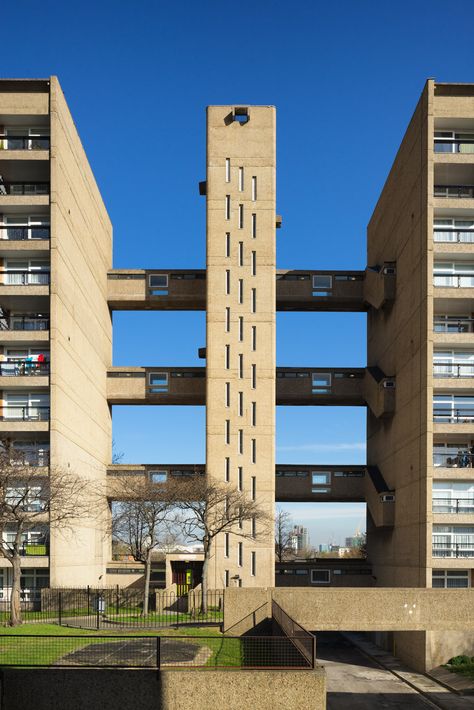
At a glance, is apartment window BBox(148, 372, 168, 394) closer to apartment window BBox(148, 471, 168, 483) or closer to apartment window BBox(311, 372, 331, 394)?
apartment window BBox(148, 471, 168, 483)

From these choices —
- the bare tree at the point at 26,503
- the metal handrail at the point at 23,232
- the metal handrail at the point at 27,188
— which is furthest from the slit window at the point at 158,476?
the metal handrail at the point at 27,188

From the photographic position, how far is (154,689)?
66.7 ft

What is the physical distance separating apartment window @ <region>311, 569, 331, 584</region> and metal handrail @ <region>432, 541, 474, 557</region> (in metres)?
12.9

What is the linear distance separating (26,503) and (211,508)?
11147 millimetres

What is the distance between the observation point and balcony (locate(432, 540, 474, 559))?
4128 cm

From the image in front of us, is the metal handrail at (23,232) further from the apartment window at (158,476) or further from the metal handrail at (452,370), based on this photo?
the metal handrail at (452,370)

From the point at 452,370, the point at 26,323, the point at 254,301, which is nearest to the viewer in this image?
the point at 452,370

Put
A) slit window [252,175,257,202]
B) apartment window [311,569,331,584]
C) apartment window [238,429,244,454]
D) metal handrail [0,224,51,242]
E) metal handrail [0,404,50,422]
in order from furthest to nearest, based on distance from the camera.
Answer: apartment window [311,569,331,584]
slit window [252,175,257,202]
apartment window [238,429,244,454]
metal handrail [0,224,51,242]
metal handrail [0,404,50,422]

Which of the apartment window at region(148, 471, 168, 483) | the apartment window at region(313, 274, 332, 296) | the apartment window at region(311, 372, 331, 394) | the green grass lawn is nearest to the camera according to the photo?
the green grass lawn

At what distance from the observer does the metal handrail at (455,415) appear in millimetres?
44125

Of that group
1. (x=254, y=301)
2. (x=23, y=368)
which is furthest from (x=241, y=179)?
(x=23, y=368)

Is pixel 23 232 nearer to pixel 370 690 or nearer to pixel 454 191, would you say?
pixel 454 191

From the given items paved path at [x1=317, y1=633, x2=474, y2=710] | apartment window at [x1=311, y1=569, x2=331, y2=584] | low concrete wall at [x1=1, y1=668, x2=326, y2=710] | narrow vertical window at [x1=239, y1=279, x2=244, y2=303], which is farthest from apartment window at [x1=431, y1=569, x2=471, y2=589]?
low concrete wall at [x1=1, y1=668, x2=326, y2=710]

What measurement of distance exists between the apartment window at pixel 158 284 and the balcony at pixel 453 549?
988 inches
